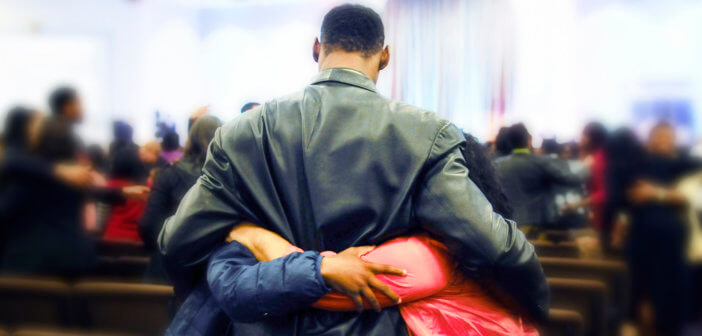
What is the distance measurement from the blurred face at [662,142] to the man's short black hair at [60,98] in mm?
2972

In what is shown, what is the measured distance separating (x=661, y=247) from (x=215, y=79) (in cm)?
674

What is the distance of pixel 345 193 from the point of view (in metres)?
1.26

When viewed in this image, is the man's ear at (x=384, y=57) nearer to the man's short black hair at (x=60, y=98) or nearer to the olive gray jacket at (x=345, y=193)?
the olive gray jacket at (x=345, y=193)

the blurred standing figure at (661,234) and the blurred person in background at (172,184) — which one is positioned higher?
the blurred person in background at (172,184)

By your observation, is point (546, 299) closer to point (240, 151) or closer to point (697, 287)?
point (240, 151)

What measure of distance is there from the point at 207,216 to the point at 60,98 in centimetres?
197

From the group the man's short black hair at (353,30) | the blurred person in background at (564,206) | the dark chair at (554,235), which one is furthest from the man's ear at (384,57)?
the dark chair at (554,235)

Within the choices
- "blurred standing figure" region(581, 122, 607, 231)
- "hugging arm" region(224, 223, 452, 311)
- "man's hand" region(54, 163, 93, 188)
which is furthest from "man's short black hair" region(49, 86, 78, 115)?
"blurred standing figure" region(581, 122, 607, 231)

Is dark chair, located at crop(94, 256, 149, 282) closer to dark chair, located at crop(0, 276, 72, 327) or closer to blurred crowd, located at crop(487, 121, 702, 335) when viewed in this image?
dark chair, located at crop(0, 276, 72, 327)

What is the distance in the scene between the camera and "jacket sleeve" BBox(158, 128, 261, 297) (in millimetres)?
1317

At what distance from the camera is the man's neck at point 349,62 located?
55.6 inches

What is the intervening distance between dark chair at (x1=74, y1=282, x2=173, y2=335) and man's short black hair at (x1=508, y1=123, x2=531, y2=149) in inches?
85.6

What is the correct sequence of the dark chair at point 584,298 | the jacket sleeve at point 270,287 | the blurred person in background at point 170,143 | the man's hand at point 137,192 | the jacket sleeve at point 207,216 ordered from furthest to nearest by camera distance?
the blurred person in background at point 170,143 < the man's hand at point 137,192 < the dark chair at point 584,298 < the jacket sleeve at point 207,216 < the jacket sleeve at point 270,287

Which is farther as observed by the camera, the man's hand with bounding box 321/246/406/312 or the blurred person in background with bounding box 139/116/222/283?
the blurred person in background with bounding box 139/116/222/283
